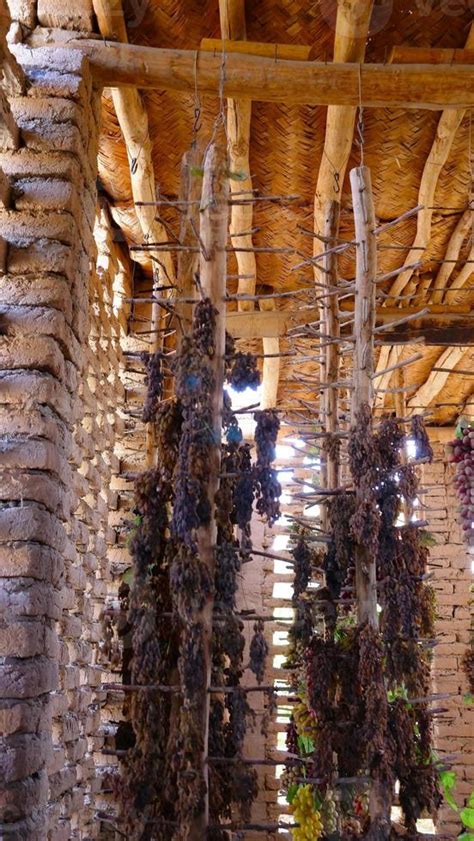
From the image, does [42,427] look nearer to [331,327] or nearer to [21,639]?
[21,639]

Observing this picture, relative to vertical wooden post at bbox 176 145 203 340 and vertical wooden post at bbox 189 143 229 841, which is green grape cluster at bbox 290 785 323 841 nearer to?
vertical wooden post at bbox 189 143 229 841

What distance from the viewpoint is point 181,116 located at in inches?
193

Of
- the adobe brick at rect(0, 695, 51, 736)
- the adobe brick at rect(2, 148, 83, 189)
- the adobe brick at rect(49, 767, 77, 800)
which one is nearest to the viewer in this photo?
the adobe brick at rect(0, 695, 51, 736)

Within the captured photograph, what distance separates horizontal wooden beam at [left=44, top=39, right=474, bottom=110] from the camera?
3.94 m

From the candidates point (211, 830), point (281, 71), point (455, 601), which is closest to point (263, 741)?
point (455, 601)

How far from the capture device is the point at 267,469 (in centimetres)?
303

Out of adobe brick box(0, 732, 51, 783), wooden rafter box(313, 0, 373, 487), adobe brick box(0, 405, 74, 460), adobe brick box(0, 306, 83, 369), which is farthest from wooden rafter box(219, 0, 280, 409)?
adobe brick box(0, 732, 51, 783)

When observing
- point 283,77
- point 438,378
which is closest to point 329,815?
point 283,77

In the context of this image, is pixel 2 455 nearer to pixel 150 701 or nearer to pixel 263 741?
pixel 150 701

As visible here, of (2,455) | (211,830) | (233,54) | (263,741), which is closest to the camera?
(211,830)

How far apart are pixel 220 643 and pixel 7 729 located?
2.54 ft

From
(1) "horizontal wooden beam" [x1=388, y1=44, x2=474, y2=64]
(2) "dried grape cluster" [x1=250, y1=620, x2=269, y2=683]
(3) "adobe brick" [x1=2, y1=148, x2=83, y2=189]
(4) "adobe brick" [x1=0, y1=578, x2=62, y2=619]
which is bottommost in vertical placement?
(2) "dried grape cluster" [x1=250, y1=620, x2=269, y2=683]

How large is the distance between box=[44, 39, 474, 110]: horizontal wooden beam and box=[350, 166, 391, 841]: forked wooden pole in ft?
1.58

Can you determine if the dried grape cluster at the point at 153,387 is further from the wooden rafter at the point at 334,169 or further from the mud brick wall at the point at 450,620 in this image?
the mud brick wall at the point at 450,620
